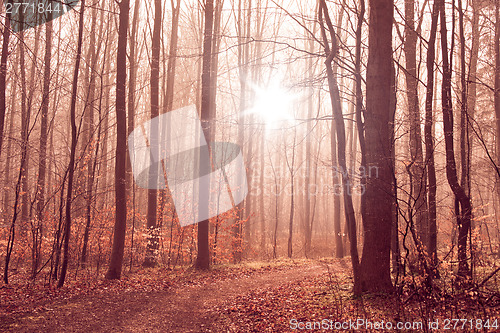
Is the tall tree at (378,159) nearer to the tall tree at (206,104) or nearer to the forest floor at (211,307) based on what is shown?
the forest floor at (211,307)

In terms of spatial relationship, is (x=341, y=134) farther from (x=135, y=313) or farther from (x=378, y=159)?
(x=135, y=313)

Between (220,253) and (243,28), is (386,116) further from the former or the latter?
(243,28)

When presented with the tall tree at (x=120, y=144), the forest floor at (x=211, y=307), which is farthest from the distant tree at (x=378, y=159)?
the tall tree at (x=120, y=144)

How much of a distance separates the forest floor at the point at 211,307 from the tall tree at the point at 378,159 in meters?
0.48

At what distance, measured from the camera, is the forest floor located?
4863 millimetres

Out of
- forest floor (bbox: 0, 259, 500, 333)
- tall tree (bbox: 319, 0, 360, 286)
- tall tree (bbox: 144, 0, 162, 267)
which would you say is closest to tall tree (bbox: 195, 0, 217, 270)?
tall tree (bbox: 144, 0, 162, 267)

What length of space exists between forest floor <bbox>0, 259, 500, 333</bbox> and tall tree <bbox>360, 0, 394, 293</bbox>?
19.0 inches

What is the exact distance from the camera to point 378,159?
630cm

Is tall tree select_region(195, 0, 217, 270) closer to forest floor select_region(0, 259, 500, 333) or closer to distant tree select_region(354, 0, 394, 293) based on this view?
forest floor select_region(0, 259, 500, 333)

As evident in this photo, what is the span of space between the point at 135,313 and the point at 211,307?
1.41 meters

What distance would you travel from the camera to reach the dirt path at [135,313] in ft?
18.1

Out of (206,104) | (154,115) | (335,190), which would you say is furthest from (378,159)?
(335,190)

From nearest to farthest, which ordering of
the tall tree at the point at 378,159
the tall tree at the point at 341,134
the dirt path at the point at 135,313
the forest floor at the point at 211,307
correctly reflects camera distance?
the forest floor at the point at 211,307 < the dirt path at the point at 135,313 < the tall tree at the point at 378,159 < the tall tree at the point at 341,134

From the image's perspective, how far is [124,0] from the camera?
9.38 m
